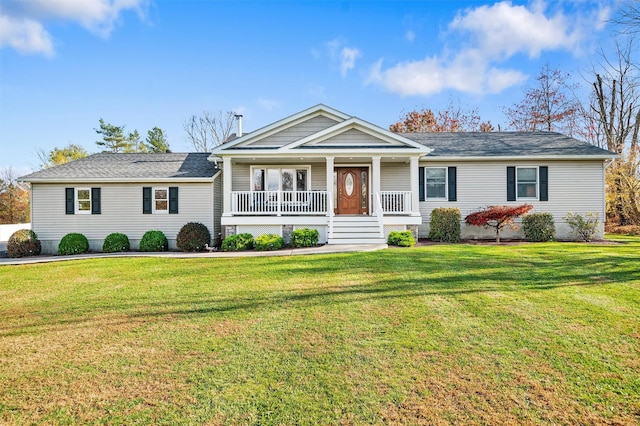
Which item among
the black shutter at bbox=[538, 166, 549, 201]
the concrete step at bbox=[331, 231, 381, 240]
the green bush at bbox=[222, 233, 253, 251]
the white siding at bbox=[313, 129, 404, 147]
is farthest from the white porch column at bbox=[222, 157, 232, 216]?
the black shutter at bbox=[538, 166, 549, 201]

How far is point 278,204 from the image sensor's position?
14445 millimetres

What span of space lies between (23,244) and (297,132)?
1179 centimetres

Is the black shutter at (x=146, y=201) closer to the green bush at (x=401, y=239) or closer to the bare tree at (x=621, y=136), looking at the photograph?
the green bush at (x=401, y=239)

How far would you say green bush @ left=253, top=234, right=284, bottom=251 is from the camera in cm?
1283

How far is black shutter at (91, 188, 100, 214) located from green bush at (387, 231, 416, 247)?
1221cm

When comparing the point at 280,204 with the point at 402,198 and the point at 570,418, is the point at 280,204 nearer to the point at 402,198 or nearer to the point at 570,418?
the point at 402,198

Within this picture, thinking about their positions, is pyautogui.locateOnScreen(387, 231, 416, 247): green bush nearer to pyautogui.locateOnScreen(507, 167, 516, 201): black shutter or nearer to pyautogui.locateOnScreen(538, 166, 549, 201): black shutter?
pyautogui.locateOnScreen(507, 167, 516, 201): black shutter

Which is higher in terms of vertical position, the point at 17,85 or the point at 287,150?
the point at 17,85

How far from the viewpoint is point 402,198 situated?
49.2 feet

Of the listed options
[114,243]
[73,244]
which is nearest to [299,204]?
[114,243]

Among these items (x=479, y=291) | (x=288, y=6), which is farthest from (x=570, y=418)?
(x=288, y=6)

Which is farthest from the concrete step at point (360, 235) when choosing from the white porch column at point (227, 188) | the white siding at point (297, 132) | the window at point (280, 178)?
the white siding at point (297, 132)

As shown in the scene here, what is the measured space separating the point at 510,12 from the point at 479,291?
1617cm

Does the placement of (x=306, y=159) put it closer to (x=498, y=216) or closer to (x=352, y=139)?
(x=352, y=139)
